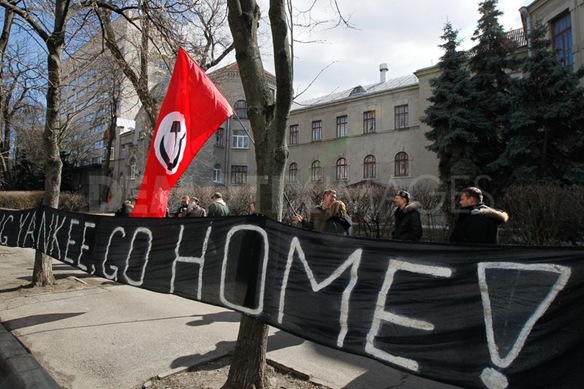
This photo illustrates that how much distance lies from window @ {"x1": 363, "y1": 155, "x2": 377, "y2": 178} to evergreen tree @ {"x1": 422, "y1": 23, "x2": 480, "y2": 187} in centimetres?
1058

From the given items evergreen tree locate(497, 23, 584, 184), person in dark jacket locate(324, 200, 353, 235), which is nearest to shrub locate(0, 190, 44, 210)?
person in dark jacket locate(324, 200, 353, 235)

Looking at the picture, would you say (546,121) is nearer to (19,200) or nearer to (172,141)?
(172,141)

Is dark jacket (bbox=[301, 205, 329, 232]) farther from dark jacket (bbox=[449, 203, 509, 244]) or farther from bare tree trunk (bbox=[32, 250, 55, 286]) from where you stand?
bare tree trunk (bbox=[32, 250, 55, 286])

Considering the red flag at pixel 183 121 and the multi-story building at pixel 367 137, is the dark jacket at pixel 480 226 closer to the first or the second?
the red flag at pixel 183 121

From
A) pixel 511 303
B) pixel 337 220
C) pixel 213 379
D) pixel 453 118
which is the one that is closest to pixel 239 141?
pixel 453 118

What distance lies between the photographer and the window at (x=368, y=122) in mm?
33031

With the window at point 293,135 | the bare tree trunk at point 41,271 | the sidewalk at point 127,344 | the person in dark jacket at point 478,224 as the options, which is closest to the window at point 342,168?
the window at point 293,135

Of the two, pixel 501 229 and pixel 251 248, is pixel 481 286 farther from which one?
pixel 501 229

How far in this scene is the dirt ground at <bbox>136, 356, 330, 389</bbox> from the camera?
368 cm

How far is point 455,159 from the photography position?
1981 centimetres

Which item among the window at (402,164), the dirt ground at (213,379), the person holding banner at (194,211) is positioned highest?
the window at (402,164)

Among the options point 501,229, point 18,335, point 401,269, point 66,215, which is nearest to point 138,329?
point 18,335

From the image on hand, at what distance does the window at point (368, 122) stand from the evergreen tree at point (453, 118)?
36.1 ft

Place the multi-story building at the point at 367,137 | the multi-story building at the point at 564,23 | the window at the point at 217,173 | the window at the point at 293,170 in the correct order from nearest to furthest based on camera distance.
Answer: the multi-story building at the point at 564,23 < the multi-story building at the point at 367,137 < the window at the point at 293,170 < the window at the point at 217,173
